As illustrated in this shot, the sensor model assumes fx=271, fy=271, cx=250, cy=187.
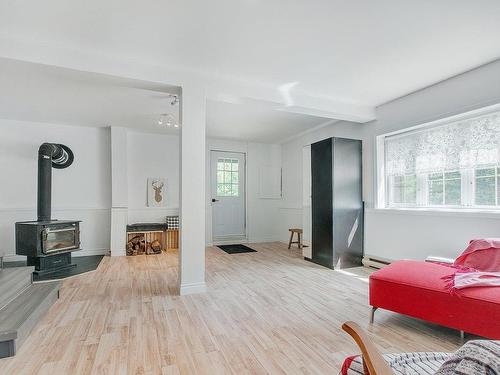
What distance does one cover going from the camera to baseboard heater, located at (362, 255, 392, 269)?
3.92m

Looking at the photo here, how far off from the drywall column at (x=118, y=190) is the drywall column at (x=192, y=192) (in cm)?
266

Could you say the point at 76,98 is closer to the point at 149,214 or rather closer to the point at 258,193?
the point at 149,214

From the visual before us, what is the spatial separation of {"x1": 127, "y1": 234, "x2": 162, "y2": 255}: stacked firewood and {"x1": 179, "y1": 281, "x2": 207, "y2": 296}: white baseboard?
2547mm

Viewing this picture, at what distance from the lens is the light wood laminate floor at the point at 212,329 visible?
172 cm

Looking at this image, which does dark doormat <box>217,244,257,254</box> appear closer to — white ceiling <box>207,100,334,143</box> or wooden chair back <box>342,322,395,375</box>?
white ceiling <box>207,100,334,143</box>

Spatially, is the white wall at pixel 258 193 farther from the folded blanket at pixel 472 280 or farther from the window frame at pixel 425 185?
the folded blanket at pixel 472 280

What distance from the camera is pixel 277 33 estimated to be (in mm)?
2256

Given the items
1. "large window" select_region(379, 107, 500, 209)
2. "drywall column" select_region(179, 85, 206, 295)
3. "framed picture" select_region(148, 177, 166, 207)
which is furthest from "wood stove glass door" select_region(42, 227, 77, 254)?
"large window" select_region(379, 107, 500, 209)

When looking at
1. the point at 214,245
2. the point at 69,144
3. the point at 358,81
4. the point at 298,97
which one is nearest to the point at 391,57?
the point at 358,81

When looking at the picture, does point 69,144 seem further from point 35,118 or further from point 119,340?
point 119,340

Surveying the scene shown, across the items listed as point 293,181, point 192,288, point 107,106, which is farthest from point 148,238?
Result: point 293,181

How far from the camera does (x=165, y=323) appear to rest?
2266 millimetres

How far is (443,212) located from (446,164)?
60 centimetres

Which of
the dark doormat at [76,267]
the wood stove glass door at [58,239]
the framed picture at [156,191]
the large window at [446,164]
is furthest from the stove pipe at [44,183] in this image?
the large window at [446,164]
